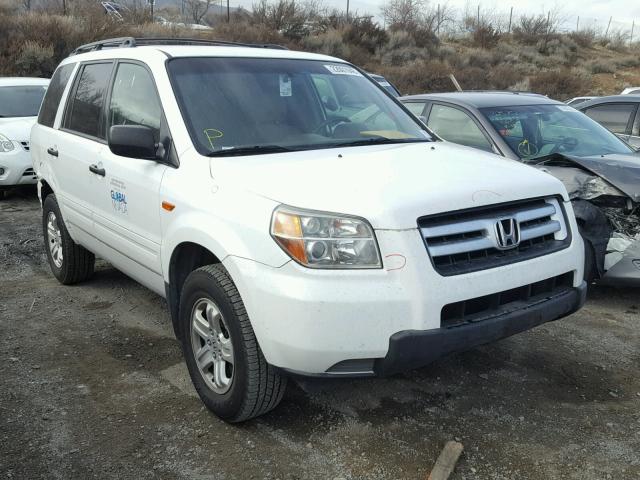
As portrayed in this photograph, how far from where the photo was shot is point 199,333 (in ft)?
10.8

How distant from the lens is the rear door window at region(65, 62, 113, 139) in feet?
14.3

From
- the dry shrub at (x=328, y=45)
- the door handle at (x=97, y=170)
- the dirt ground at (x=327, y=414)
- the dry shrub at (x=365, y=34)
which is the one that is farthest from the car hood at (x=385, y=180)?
the dry shrub at (x=365, y=34)

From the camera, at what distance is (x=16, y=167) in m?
8.73

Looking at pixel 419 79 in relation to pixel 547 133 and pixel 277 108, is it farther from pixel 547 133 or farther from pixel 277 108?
pixel 277 108

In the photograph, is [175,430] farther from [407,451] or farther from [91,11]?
[91,11]

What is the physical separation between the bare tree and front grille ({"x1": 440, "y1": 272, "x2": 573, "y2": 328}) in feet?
116

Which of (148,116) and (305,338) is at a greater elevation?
(148,116)

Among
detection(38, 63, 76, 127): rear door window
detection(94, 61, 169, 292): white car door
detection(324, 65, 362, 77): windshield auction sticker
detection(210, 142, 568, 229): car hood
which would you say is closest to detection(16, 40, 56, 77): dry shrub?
detection(38, 63, 76, 127): rear door window

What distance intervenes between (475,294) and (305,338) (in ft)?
2.52

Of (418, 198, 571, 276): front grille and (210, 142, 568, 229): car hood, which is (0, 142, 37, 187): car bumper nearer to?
(210, 142, 568, 229): car hood

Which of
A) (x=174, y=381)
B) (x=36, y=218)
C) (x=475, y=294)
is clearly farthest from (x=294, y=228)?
(x=36, y=218)

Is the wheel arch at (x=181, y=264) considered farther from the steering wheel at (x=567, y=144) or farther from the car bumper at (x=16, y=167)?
the car bumper at (x=16, y=167)

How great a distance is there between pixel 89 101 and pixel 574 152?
160 inches

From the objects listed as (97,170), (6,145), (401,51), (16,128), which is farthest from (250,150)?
(401,51)
